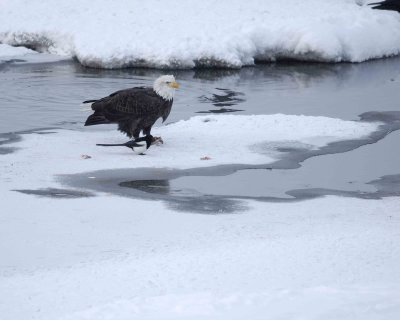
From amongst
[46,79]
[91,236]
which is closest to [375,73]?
[46,79]

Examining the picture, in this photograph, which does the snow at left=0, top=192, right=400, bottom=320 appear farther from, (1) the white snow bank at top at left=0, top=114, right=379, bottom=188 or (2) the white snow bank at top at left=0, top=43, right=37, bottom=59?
(2) the white snow bank at top at left=0, top=43, right=37, bottom=59

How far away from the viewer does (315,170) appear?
412 inches

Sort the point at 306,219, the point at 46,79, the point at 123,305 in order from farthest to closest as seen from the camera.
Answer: the point at 46,79, the point at 306,219, the point at 123,305

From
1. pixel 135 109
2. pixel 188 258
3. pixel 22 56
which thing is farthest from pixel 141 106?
pixel 22 56

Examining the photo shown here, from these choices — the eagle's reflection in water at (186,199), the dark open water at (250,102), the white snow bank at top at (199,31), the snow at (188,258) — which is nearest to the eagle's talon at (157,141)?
the snow at (188,258)

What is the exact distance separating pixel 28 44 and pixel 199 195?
47.4 ft

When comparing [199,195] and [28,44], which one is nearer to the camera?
[199,195]

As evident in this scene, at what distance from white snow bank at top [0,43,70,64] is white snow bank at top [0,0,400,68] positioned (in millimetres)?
412

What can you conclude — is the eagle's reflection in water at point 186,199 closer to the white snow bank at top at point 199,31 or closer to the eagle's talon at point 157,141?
the eagle's talon at point 157,141

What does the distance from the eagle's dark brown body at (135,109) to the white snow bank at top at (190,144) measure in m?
0.31

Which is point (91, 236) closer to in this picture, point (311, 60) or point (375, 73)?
point (375, 73)

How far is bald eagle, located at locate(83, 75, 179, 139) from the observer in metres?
11.4

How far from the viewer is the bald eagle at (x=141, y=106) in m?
11.4

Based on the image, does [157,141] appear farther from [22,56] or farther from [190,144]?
[22,56]
